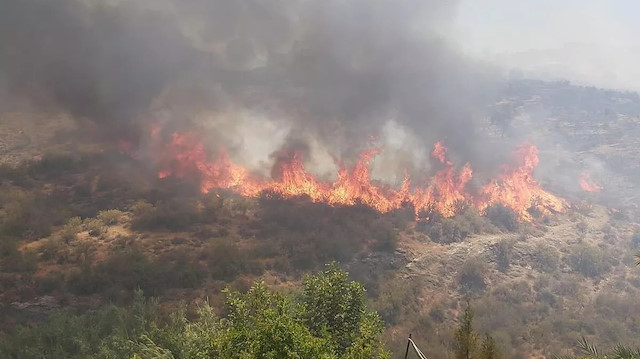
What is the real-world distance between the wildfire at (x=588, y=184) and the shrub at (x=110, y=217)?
87.6 meters

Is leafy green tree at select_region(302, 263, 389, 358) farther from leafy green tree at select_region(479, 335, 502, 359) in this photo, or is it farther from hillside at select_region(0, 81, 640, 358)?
hillside at select_region(0, 81, 640, 358)

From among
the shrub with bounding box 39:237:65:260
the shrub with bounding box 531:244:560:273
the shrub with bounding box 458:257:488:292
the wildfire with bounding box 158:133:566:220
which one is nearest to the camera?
the shrub with bounding box 39:237:65:260

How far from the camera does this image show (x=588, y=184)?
3482 inches

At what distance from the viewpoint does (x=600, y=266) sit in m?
50.8

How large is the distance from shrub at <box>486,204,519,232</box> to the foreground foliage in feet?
149

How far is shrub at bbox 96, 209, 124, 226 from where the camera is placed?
4659 centimetres

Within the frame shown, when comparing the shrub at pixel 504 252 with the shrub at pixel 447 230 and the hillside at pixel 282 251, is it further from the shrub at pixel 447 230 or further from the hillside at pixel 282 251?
the shrub at pixel 447 230

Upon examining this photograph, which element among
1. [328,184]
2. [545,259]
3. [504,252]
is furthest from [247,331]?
[545,259]

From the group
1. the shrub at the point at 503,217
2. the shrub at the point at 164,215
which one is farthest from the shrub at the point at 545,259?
the shrub at the point at 164,215

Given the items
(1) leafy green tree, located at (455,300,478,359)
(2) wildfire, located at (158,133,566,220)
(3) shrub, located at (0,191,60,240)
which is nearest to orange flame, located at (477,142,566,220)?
(2) wildfire, located at (158,133,566,220)

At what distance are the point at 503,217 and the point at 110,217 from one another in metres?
52.6

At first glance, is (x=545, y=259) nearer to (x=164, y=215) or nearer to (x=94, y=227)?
(x=164, y=215)

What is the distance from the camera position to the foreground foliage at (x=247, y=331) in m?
11.8

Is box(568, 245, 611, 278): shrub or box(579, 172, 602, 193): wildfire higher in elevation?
box(579, 172, 602, 193): wildfire
